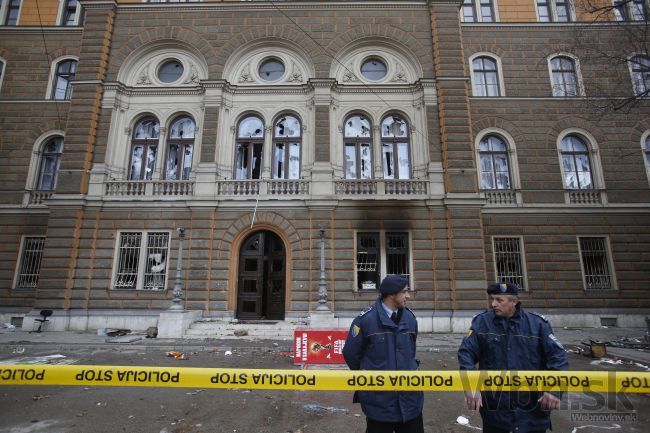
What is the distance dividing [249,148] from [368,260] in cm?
798

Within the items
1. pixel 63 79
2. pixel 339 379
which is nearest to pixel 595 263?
pixel 339 379

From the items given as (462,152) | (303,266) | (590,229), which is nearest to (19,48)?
(303,266)

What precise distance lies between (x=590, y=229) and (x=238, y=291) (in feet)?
56.8

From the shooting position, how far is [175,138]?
1788 centimetres

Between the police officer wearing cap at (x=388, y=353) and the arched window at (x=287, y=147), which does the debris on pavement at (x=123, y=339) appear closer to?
the arched window at (x=287, y=147)

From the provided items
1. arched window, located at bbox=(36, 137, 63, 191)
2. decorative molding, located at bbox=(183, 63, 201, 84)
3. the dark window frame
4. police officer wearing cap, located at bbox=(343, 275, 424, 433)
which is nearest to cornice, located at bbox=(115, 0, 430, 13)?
decorative molding, located at bbox=(183, 63, 201, 84)

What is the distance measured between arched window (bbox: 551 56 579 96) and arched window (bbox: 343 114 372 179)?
1082 cm

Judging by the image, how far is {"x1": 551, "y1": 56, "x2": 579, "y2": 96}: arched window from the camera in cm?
1939

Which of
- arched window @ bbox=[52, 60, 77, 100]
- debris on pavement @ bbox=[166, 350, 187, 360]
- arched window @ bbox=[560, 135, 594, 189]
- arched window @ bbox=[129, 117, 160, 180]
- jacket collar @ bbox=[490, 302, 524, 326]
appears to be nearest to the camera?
jacket collar @ bbox=[490, 302, 524, 326]

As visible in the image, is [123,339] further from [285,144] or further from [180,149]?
[285,144]

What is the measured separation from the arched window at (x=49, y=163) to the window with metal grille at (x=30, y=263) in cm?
287

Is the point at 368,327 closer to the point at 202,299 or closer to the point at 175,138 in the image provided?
the point at 202,299

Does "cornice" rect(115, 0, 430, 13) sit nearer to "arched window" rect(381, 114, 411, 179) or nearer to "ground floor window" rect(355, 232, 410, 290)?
"arched window" rect(381, 114, 411, 179)

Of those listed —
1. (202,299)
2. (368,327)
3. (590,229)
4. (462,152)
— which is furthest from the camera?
(590,229)
